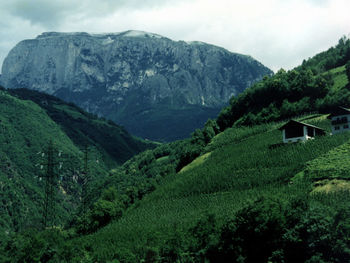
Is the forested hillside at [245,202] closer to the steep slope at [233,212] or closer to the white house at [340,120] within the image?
the steep slope at [233,212]

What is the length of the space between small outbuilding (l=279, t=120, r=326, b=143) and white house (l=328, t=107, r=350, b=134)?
2.85 m

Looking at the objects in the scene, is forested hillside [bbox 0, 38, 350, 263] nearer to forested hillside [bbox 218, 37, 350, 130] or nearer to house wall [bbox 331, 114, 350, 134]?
forested hillside [bbox 218, 37, 350, 130]

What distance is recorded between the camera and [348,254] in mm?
54812

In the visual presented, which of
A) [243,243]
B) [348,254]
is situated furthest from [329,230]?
[243,243]

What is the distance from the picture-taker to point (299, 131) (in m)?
114

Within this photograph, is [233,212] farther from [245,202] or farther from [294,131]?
[294,131]

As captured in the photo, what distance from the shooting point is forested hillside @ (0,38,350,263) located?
6412cm

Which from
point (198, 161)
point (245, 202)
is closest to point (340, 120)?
point (198, 161)

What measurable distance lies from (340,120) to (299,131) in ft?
33.7

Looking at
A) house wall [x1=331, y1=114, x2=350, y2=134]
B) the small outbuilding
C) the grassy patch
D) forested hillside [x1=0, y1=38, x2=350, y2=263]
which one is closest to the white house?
house wall [x1=331, y1=114, x2=350, y2=134]

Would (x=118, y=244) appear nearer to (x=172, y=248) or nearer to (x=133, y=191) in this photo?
(x=172, y=248)

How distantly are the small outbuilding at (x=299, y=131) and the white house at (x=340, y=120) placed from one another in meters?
2.85

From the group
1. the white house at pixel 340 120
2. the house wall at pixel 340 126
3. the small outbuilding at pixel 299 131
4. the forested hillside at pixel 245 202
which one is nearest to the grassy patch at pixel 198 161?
the forested hillside at pixel 245 202

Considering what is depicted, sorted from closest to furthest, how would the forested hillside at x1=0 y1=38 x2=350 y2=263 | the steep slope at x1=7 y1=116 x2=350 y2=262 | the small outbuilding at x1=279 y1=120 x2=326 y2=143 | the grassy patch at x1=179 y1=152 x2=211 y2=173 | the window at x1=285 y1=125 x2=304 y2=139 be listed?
1. the forested hillside at x1=0 y1=38 x2=350 y2=263
2. the steep slope at x1=7 y1=116 x2=350 y2=262
3. the small outbuilding at x1=279 y1=120 x2=326 y2=143
4. the window at x1=285 y1=125 x2=304 y2=139
5. the grassy patch at x1=179 y1=152 x2=211 y2=173
